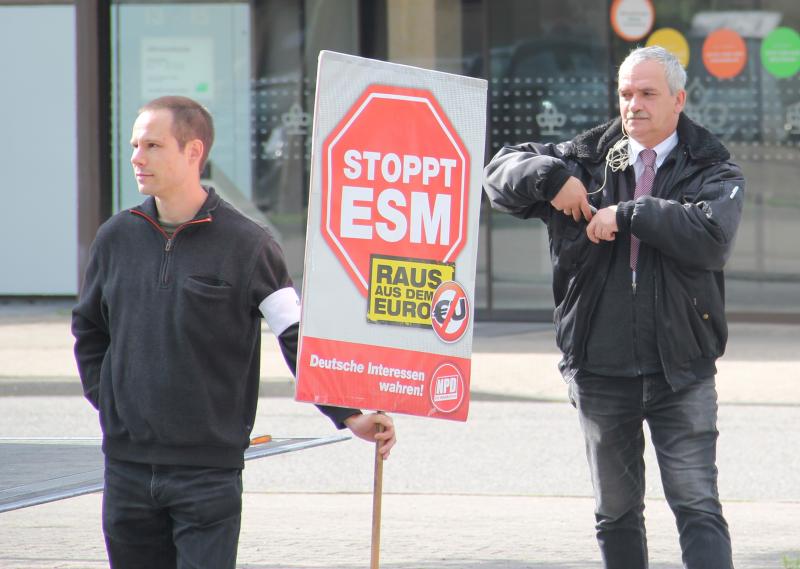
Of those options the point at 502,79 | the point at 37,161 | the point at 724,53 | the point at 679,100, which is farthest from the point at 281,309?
the point at 37,161

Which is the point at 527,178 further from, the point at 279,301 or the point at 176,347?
the point at 176,347

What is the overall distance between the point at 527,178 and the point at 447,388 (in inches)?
29.8

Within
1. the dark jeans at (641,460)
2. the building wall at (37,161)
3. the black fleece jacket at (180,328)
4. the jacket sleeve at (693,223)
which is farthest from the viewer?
the building wall at (37,161)

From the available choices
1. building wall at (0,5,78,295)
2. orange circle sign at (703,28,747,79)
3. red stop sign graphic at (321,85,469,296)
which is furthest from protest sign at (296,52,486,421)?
building wall at (0,5,78,295)

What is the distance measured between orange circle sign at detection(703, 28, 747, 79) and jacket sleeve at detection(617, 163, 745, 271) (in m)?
10.1

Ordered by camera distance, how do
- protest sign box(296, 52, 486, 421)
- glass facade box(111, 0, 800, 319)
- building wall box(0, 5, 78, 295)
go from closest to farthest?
protest sign box(296, 52, 486, 421), glass facade box(111, 0, 800, 319), building wall box(0, 5, 78, 295)

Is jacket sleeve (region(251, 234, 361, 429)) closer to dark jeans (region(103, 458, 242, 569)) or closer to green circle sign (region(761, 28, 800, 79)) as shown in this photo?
dark jeans (region(103, 458, 242, 569))

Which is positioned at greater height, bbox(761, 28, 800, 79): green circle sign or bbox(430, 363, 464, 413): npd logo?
bbox(761, 28, 800, 79): green circle sign

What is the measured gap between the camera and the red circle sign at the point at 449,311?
13.9 ft

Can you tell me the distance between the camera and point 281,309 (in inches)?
155

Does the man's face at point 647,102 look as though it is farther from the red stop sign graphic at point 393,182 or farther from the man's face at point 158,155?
the man's face at point 158,155

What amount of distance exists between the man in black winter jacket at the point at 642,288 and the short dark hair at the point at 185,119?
1161 mm

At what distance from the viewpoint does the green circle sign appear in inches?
563

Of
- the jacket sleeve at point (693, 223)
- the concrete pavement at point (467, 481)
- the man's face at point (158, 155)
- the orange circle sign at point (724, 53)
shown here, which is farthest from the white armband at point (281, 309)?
the orange circle sign at point (724, 53)
